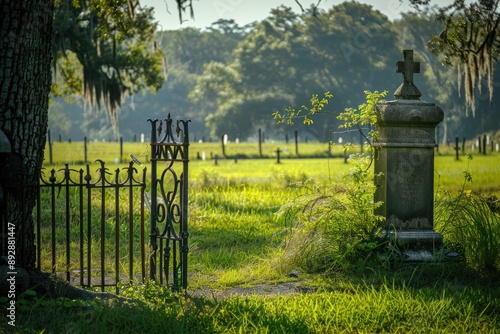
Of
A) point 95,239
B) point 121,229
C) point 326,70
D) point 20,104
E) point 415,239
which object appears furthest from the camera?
point 326,70

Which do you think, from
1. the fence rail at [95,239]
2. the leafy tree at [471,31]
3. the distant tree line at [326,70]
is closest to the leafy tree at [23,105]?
the fence rail at [95,239]

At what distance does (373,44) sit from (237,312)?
61362 millimetres

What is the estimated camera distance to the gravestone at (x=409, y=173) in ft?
28.3

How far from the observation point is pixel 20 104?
7.15 meters

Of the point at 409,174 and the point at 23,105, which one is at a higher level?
the point at 23,105

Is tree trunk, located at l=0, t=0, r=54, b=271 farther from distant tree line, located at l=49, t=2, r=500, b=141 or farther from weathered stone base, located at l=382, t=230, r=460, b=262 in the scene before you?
distant tree line, located at l=49, t=2, r=500, b=141

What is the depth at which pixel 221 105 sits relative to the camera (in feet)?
219

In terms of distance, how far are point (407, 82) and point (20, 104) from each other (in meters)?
4.75

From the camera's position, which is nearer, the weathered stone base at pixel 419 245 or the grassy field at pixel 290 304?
the grassy field at pixel 290 304

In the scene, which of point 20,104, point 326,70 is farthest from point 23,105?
point 326,70

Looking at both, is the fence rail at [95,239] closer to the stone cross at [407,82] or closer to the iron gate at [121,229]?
the iron gate at [121,229]

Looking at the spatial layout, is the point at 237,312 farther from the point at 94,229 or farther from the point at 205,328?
the point at 94,229

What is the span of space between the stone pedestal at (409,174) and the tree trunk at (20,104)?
408 centimetres

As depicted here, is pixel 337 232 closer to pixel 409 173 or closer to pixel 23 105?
pixel 409 173
